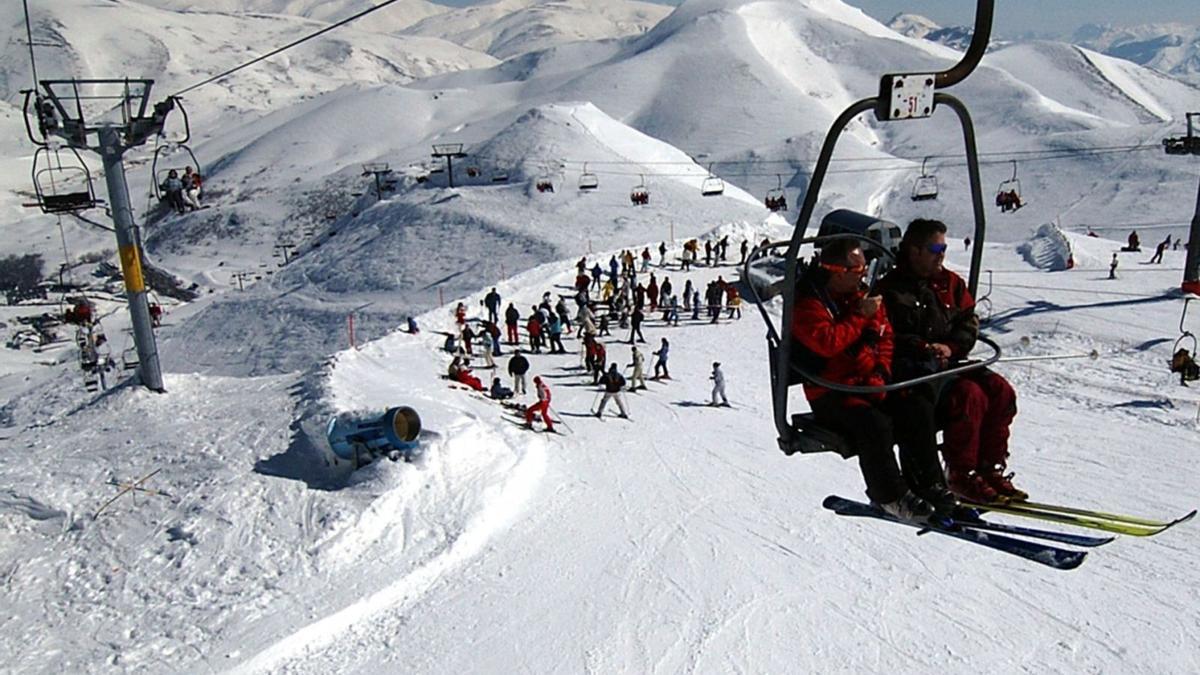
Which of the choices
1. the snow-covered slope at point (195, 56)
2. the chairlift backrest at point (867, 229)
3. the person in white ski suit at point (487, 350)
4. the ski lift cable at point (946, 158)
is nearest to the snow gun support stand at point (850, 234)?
the chairlift backrest at point (867, 229)

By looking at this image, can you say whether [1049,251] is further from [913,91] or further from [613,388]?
[913,91]

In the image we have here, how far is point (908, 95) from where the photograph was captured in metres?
3.65

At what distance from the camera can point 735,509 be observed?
11875 mm

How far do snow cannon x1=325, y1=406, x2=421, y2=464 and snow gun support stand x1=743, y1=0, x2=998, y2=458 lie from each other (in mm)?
8219

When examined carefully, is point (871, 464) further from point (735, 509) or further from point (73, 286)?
point (73, 286)

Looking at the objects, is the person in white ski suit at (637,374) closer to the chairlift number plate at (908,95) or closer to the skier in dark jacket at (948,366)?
the skier in dark jacket at (948,366)

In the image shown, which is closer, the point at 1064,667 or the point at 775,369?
the point at 775,369

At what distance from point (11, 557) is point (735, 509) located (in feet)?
31.2

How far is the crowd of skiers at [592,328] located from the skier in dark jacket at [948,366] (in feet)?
34.1

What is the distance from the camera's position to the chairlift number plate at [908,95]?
361cm

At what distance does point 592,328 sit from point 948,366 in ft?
57.9

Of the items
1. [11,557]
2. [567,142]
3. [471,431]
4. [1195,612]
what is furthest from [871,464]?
[567,142]

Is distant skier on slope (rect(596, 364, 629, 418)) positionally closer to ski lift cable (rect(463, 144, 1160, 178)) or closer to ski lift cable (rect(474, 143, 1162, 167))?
ski lift cable (rect(463, 144, 1160, 178))

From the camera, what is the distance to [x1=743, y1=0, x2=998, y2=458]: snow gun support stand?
11.7ft
